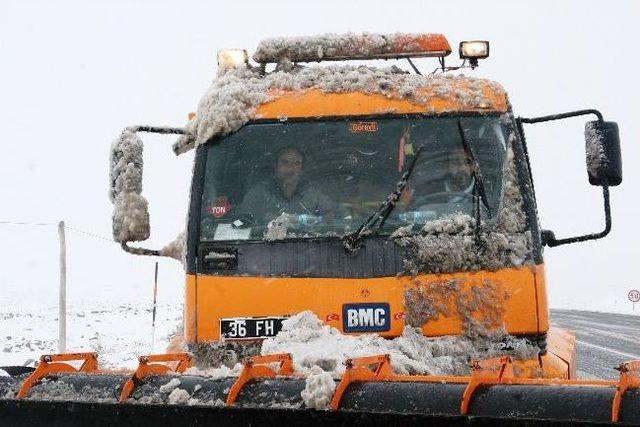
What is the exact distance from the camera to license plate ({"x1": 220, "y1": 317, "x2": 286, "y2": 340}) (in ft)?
12.6

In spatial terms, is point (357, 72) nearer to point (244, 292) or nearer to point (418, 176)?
point (418, 176)

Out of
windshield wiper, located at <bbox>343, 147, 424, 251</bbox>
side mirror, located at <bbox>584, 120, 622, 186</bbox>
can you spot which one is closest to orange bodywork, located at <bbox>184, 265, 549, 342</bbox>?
windshield wiper, located at <bbox>343, 147, 424, 251</bbox>

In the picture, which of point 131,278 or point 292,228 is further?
point 131,278

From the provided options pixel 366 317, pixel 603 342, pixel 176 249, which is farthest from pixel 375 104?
pixel 603 342

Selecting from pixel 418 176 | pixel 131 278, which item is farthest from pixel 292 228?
pixel 131 278

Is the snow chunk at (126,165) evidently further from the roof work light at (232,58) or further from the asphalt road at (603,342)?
the asphalt road at (603,342)

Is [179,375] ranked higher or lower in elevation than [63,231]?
lower

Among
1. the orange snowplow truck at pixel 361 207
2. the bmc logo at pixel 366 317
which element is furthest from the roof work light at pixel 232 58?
the bmc logo at pixel 366 317

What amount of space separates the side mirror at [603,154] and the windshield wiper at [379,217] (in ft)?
3.33

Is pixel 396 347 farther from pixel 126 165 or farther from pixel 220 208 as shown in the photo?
pixel 126 165

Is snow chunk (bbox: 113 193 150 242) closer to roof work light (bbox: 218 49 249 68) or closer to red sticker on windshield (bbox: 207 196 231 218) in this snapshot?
red sticker on windshield (bbox: 207 196 231 218)

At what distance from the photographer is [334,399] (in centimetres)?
231

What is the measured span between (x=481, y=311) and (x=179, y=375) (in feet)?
5.50

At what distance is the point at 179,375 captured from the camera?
2682mm
